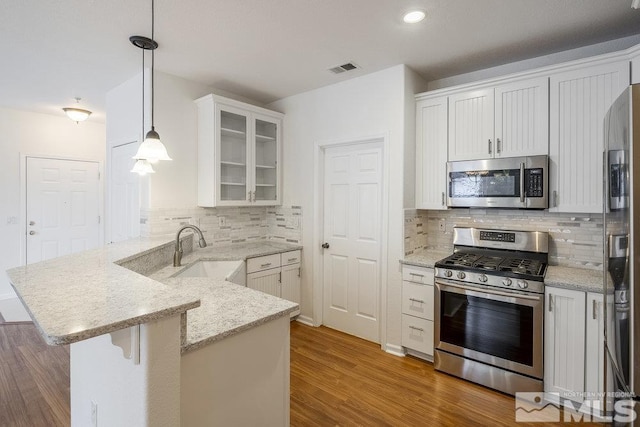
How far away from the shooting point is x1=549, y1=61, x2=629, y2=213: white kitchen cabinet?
2316 millimetres

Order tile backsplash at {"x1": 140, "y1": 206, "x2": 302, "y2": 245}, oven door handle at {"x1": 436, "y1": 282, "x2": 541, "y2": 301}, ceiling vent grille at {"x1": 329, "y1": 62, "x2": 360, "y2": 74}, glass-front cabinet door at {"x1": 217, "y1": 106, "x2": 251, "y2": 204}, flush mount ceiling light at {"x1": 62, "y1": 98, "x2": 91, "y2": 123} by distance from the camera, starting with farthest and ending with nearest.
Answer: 1. flush mount ceiling light at {"x1": 62, "y1": 98, "x2": 91, "y2": 123}
2. glass-front cabinet door at {"x1": 217, "y1": 106, "x2": 251, "y2": 204}
3. tile backsplash at {"x1": 140, "y1": 206, "x2": 302, "y2": 245}
4. ceiling vent grille at {"x1": 329, "y1": 62, "x2": 360, "y2": 74}
5. oven door handle at {"x1": 436, "y1": 282, "x2": 541, "y2": 301}

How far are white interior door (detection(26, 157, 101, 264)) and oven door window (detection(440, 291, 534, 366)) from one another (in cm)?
529

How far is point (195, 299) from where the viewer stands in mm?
1169

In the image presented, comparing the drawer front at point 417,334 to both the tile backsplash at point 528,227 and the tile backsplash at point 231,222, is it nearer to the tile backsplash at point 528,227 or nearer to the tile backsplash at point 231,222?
the tile backsplash at point 528,227

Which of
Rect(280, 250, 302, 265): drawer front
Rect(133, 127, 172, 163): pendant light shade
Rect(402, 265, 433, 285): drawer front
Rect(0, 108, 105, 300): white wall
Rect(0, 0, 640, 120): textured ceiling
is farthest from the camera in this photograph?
Rect(0, 108, 105, 300): white wall

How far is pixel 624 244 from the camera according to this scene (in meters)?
1.36

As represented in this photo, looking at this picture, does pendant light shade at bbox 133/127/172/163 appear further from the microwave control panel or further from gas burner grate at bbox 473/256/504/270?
the microwave control panel

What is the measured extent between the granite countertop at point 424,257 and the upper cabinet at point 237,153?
175 centimetres

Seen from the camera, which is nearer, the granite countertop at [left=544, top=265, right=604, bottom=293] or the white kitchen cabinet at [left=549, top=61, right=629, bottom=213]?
the granite countertop at [left=544, top=265, right=604, bottom=293]

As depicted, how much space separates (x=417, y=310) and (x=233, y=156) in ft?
8.12

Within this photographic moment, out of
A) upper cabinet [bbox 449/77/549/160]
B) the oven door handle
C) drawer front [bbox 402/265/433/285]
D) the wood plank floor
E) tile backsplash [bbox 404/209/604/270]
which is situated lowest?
the wood plank floor

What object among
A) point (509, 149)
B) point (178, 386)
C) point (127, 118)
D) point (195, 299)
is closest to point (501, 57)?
point (509, 149)

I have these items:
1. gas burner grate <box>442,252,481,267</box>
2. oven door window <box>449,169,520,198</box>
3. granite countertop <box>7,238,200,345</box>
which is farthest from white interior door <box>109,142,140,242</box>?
oven door window <box>449,169,520,198</box>

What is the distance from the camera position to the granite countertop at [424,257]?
9.34ft
